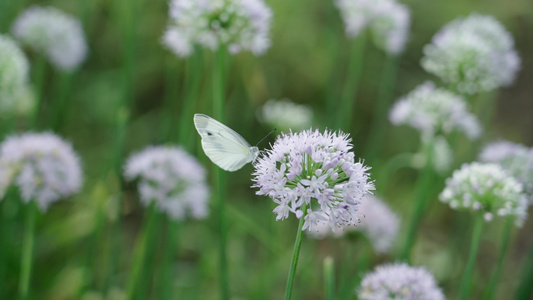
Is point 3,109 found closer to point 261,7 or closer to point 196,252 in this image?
point 261,7

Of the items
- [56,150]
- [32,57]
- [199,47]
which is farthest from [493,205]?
[32,57]

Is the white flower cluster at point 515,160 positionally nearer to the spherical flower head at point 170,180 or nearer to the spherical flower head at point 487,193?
the spherical flower head at point 487,193

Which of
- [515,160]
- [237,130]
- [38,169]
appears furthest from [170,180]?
[237,130]

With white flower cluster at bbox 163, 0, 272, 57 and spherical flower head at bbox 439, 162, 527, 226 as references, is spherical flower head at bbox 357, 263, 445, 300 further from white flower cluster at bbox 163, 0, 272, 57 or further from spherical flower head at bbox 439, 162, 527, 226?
white flower cluster at bbox 163, 0, 272, 57

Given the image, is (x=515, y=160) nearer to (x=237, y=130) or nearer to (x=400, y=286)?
(x=400, y=286)

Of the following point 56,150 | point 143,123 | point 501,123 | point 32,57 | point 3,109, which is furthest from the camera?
point 501,123

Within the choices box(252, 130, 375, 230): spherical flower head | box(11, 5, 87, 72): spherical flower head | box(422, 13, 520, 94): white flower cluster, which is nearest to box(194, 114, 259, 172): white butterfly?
box(252, 130, 375, 230): spherical flower head

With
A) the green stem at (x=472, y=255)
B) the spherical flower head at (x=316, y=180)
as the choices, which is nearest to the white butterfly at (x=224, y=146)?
the spherical flower head at (x=316, y=180)
